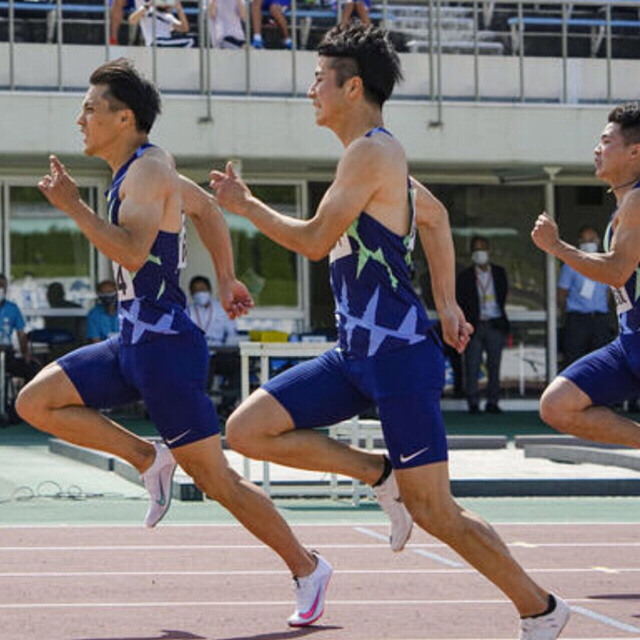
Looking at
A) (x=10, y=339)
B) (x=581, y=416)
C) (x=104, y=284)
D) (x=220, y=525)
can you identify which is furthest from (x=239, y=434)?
(x=104, y=284)

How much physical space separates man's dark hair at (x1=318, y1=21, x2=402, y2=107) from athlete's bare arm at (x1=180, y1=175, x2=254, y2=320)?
3.89ft

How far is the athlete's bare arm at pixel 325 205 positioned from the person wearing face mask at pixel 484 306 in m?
17.6

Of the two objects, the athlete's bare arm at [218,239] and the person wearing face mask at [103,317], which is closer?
the athlete's bare arm at [218,239]

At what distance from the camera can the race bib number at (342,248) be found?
→ 24.0ft

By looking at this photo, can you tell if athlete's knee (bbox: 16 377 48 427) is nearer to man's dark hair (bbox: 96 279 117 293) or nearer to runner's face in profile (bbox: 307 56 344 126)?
runner's face in profile (bbox: 307 56 344 126)

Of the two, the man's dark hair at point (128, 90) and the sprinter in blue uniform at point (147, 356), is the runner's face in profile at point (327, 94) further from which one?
the man's dark hair at point (128, 90)

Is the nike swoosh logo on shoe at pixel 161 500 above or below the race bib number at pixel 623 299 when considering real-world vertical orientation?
below

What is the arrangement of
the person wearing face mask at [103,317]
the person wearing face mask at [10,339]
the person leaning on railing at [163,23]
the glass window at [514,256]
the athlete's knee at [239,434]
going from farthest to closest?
the glass window at [514,256] < the person wearing face mask at [103,317] < the person leaning on railing at [163,23] < the person wearing face mask at [10,339] < the athlete's knee at [239,434]

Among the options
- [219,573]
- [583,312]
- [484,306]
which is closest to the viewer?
[219,573]

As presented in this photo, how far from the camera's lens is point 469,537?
7.02 metres

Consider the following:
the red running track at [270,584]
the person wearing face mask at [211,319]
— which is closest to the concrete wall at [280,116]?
the person wearing face mask at [211,319]

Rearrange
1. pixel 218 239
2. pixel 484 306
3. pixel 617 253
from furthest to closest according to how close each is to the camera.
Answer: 1. pixel 484 306
2. pixel 617 253
3. pixel 218 239

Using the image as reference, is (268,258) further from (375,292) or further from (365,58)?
(375,292)

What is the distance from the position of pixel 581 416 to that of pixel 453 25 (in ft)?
54.1
